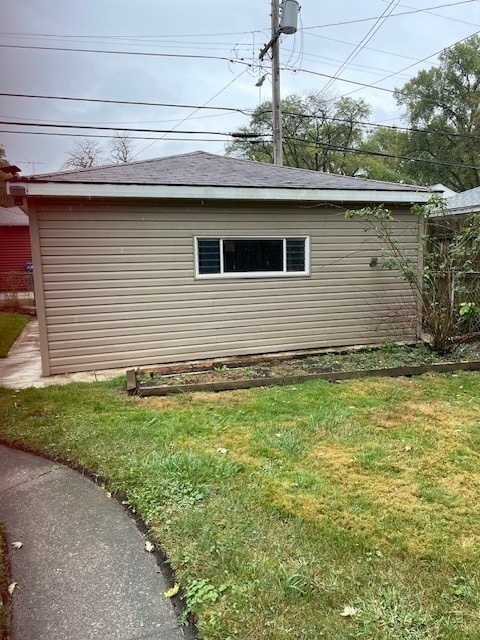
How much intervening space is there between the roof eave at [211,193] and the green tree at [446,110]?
2251 cm

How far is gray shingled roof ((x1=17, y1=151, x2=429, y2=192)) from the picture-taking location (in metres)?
5.83

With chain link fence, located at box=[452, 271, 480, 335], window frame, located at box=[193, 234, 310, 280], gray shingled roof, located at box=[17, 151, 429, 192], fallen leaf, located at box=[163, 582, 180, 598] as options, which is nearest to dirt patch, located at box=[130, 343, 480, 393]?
chain link fence, located at box=[452, 271, 480, 335]

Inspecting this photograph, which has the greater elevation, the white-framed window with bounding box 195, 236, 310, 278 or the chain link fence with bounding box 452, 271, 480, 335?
the white-framed window with bounding box 195, 236, 310, 278

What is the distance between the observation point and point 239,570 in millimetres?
1988

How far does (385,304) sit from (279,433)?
4.74m

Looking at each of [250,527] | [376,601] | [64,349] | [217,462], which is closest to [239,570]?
[250,527]

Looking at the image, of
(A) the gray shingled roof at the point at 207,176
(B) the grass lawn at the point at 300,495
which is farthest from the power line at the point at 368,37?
(B) the grass lawn at the point at 300,495

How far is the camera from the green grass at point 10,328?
806 cm

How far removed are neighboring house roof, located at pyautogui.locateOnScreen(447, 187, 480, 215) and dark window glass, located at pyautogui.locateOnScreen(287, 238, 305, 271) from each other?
3729 mm

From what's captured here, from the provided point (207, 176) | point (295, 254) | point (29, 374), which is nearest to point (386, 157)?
point (295, 254)

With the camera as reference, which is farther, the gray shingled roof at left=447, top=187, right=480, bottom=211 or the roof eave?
the gray shingled roof at left=447, top=187, right=480, bottom=211

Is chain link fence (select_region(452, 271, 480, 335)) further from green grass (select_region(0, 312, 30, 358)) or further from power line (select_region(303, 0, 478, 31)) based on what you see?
power line (select_region(303, 0, 478, 31))

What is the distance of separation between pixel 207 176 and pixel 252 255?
1.43m

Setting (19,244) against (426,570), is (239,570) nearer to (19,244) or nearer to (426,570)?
(426,570)
